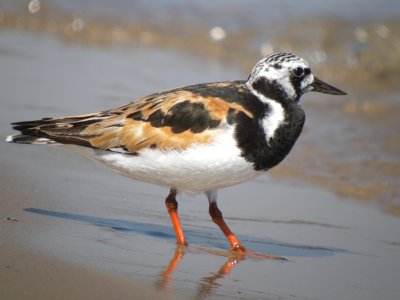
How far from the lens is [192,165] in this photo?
5734 mm

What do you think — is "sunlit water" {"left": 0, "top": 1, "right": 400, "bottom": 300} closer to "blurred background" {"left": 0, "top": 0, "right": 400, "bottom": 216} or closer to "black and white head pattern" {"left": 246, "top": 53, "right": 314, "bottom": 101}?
"blurred background" {"left": 0, "top": 0, "right": 400, "bottom": 216}

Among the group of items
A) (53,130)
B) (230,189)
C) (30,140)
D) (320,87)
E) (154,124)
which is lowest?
(230,189)

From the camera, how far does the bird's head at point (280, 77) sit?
19.7ft

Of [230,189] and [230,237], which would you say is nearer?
[230,237]

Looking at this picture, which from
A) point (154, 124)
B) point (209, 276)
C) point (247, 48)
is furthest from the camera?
point (247, 48)

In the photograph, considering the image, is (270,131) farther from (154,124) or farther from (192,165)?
(154,124)

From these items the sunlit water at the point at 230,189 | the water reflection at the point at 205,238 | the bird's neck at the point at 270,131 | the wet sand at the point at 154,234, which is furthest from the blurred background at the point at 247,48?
the bird's neck at the point at 270,131

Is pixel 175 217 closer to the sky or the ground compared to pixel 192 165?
closer to the ground

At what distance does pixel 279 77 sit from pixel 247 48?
24.3 ft

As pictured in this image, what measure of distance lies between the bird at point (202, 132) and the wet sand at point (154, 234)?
399 mm

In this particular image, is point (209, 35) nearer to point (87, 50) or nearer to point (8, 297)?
point (87, 50)

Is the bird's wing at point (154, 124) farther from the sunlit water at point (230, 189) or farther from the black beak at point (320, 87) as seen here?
the black beak at point (320, 87)

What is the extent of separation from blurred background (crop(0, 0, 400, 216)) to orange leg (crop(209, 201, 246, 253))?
91.0 inches

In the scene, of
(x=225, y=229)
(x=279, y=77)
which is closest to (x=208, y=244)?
(x=225, y=229)
